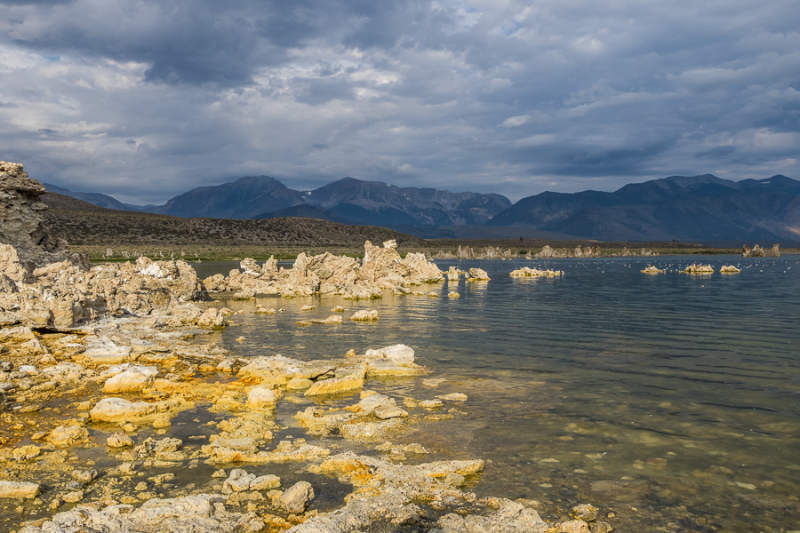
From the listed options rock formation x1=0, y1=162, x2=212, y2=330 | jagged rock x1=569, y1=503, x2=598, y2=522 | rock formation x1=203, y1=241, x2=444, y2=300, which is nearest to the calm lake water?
jagged rock x1=569, y1=503, x2=598, y2=522

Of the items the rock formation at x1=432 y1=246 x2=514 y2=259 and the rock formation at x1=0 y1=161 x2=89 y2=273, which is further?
the rock formation at x1=432 y1=246 x2=514 y2=259

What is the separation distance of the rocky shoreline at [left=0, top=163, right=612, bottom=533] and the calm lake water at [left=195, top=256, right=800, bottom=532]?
867 millimetres

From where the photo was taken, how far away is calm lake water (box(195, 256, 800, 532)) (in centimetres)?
855

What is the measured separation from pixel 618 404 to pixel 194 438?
10969mm

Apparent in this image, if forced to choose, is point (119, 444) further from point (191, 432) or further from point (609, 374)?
point (609, 374)

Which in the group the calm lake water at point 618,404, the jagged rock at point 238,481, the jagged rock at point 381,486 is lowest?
the calm lake water at point 618,404

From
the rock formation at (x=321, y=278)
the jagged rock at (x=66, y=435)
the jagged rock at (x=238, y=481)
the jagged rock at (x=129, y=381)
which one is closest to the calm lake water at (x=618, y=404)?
the jagged rock at (x=238, y=481)

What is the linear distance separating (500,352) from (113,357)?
15.1m

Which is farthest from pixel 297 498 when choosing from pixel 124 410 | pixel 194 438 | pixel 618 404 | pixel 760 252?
pixel 760 252

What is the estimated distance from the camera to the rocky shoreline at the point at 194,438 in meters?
7.41

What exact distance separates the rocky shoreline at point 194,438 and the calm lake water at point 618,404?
867 mm

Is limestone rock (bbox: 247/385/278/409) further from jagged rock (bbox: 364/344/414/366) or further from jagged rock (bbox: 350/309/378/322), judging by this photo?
jagged rock (bbox: 350/309/378/322)

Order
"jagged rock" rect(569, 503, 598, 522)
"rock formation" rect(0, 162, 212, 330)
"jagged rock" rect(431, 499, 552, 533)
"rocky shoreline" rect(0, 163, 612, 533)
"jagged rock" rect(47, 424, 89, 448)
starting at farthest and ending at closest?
"rock formation" rect(0, 162, 212, 330) < "jagged rock" rect(47, 424, 89, 448) < "jagged rock" rect(569, 503, 598, 522) < "rocky shoreline" rect(0, 163, 612, 533) < "jagged rock" rect(431, 499, 552, 533)

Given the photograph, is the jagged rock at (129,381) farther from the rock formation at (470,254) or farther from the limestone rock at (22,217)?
the rock formation at (470,254)
